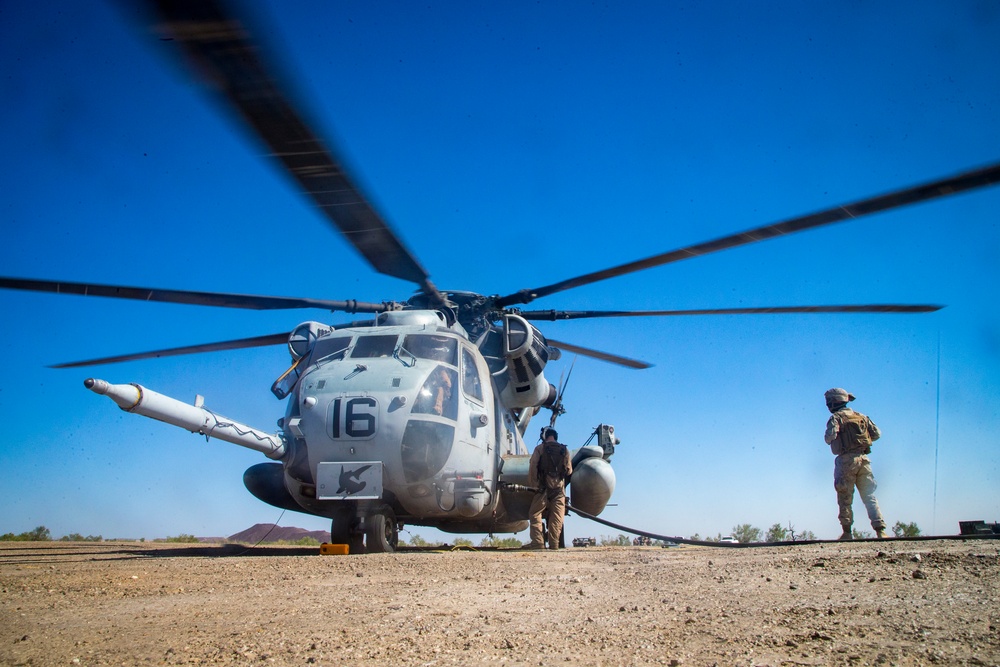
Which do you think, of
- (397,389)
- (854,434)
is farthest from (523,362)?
(854,434)

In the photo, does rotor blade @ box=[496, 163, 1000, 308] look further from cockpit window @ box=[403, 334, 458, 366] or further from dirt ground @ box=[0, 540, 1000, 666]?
dirt ground @ box=[0, 540, 1000, 666]

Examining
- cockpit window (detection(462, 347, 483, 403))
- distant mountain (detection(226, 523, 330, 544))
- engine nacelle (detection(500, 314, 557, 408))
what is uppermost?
engine nacelle (detection(500, 314, 557, 408))

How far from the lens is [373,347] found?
909 centimetres

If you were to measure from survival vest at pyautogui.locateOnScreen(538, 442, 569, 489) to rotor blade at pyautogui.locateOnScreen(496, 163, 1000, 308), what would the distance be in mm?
2483

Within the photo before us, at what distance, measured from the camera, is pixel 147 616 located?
11.5 ft

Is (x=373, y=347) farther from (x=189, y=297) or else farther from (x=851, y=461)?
(x=851, y=461)

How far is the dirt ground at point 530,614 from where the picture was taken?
99.0 inches

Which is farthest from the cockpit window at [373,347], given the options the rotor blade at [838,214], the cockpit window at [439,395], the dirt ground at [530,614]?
the dirt ground at [530,614]

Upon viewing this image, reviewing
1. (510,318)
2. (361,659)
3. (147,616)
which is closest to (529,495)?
(510,318)

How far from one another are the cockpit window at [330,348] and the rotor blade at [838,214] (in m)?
3.54

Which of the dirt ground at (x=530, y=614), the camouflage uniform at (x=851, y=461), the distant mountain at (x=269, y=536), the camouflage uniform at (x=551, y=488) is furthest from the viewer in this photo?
the distant mountain at (x=269, y=536)

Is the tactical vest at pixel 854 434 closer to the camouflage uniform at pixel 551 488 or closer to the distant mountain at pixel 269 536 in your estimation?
the camouflage uniform at pixel 551 488

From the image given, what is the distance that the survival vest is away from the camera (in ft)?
30.7

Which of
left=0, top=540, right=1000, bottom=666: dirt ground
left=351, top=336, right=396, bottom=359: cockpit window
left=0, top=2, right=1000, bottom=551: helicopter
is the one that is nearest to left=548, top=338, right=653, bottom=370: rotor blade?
left=0, top=2, right=1000, bottom=551: helicopter
